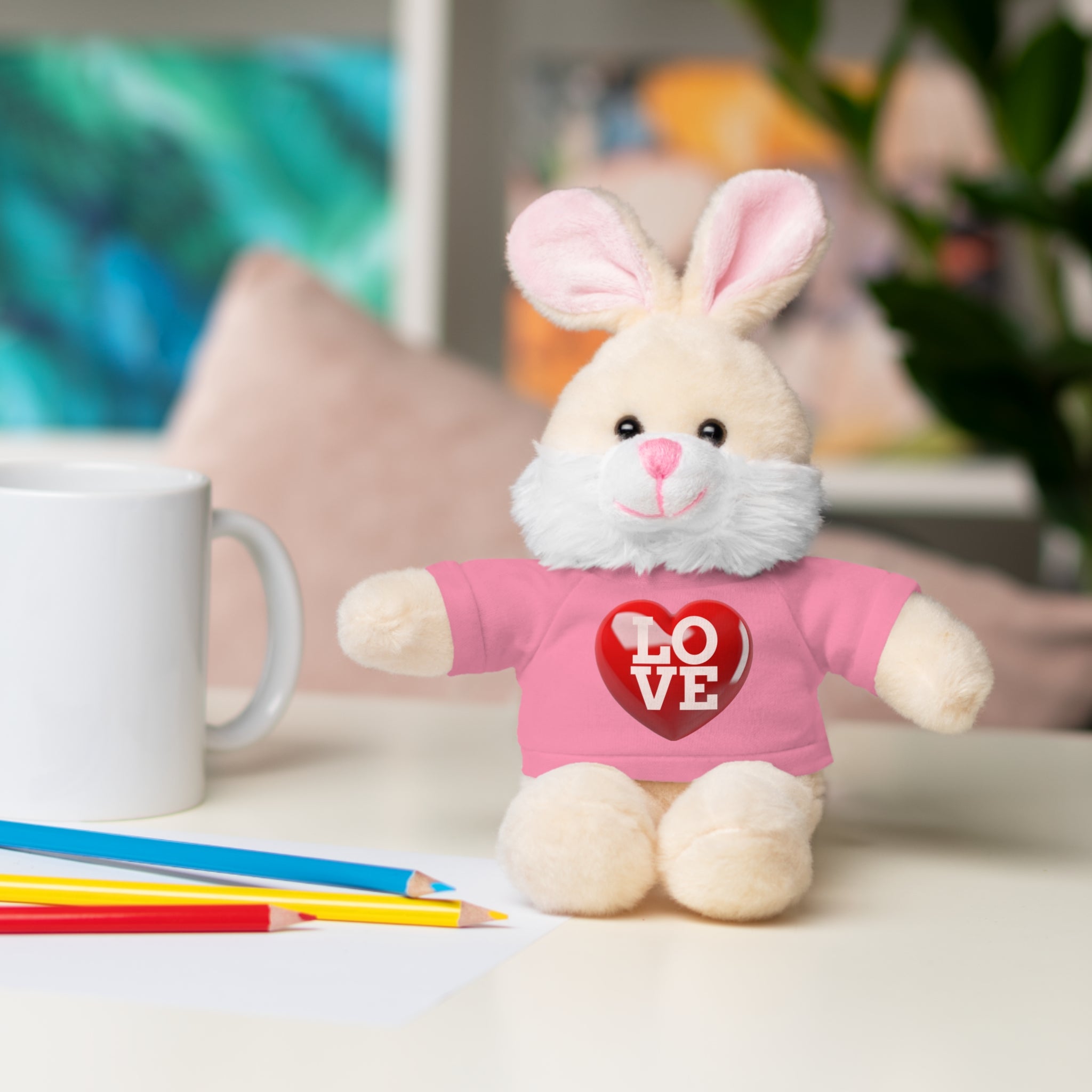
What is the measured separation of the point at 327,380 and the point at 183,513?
52 centimetres

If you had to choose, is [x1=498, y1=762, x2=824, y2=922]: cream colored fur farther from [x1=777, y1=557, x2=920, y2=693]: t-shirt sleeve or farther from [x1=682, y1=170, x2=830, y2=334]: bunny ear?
[x1=682, y1=170, x2=830, y2=334]: bunny ear

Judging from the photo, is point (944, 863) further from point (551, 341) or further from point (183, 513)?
point (551, 341)

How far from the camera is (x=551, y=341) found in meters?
1.81

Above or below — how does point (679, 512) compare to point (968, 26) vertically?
below

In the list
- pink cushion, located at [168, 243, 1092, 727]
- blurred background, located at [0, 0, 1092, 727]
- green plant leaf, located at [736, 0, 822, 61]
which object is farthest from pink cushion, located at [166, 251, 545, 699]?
blurred background, located at [0, 0, 1092, 727]

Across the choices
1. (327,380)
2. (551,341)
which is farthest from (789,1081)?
(551,341)

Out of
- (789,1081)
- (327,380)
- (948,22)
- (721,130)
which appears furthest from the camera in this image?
(721,130)

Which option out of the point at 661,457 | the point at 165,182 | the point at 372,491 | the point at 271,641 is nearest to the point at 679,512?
the point at 661,457

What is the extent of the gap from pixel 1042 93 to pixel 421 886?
1.11 metres

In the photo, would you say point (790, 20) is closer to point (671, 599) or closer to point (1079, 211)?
point (1079, 211)

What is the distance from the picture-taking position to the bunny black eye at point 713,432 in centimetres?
43

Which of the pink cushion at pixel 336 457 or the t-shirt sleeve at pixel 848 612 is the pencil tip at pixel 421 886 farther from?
the pink cushion at pixel 336 457

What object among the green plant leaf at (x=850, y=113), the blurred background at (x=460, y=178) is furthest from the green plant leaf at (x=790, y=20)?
the blurred background at (x=460, y=178)

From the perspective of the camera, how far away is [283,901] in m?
0.41
